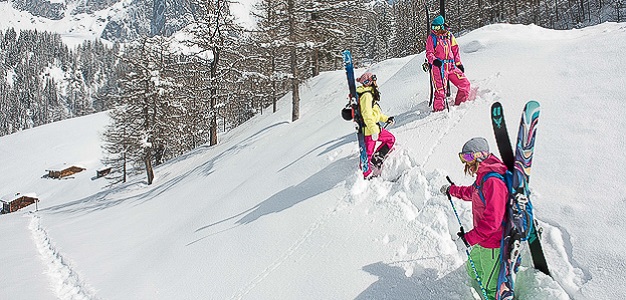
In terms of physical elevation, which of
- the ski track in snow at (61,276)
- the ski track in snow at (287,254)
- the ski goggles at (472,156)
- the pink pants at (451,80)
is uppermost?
the pink pants at (451,80)

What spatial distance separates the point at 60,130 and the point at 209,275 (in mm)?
86659

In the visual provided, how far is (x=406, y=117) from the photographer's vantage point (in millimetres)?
9812

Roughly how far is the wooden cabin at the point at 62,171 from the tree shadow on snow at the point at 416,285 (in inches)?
2388

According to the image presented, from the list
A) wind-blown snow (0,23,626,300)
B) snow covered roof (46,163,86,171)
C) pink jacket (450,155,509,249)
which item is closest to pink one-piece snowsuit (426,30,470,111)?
wind-blown snow (0,23,626,300)

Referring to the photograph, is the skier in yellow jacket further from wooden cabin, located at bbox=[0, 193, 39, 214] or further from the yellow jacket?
wooden cabin, located at bbox=[0, 193, 39, 214]

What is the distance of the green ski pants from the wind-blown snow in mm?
420

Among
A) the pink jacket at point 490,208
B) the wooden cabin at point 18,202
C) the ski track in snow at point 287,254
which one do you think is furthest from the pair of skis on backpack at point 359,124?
the wooden cabin at point 18,202

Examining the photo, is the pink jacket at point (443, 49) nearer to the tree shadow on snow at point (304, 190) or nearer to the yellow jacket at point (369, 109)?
the yellow jacket at point (369, 109)

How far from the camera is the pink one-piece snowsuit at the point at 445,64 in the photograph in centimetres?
866

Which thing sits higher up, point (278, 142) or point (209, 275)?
point (278, 142)

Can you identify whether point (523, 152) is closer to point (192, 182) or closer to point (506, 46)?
point (506, 46)

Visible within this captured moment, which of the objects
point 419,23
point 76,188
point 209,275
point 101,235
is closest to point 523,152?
point 209,275

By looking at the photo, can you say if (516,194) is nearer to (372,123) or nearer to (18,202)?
(372,123)

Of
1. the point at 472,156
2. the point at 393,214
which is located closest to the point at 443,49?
the point at 393,214
